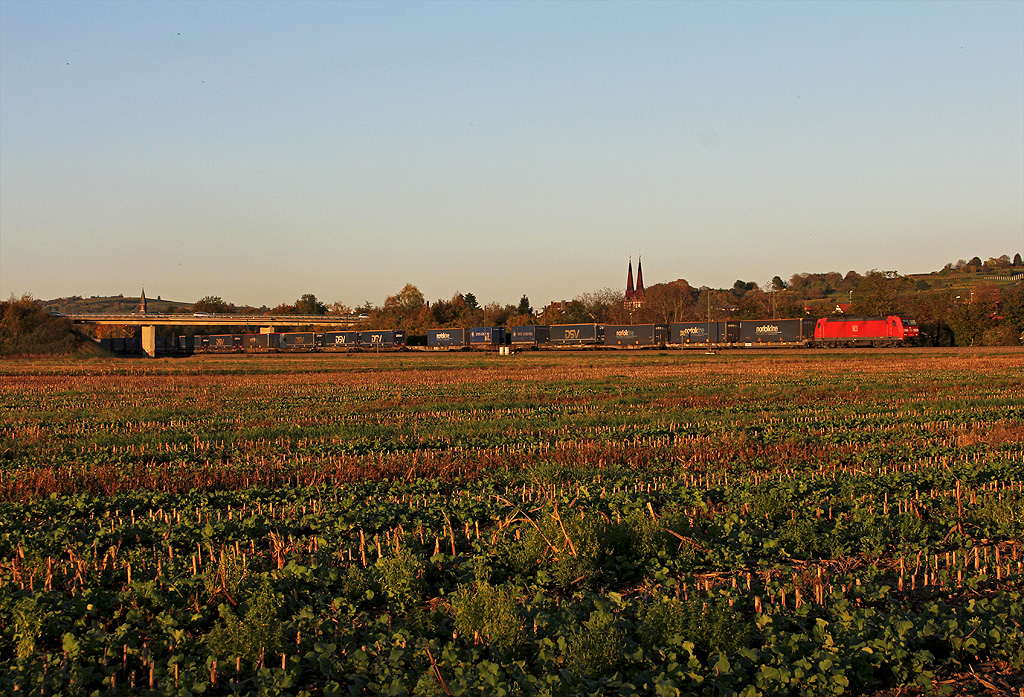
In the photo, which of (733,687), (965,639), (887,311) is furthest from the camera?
(887,311)

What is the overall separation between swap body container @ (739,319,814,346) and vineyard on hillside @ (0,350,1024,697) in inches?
2526

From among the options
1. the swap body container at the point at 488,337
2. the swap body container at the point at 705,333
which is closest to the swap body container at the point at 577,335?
the swap body container at the point at 488,337

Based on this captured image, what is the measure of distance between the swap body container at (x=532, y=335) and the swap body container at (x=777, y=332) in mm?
22691

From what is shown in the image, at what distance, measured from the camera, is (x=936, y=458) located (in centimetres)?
1342

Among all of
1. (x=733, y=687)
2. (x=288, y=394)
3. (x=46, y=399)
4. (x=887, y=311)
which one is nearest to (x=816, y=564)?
(x=733, y=687)

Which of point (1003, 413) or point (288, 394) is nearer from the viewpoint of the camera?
point (1003, 413)

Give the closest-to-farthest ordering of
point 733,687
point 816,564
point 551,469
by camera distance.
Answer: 1. point 733,687
2. point 816,564
3. point 551,469

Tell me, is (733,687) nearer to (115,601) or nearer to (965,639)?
(965,639)

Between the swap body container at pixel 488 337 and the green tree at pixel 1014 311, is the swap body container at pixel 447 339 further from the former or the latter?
the green tree at pixel 1014 311

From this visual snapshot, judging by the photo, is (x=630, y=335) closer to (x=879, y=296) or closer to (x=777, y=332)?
(x=777, y=332)

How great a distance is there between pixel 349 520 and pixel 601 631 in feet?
14.1

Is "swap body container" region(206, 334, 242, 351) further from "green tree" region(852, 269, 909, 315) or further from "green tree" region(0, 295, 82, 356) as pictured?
"green tree" region(852, 269, 909, 315)

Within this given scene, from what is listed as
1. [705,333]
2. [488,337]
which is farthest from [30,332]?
[705,333]

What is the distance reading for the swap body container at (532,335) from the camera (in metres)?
95.7
